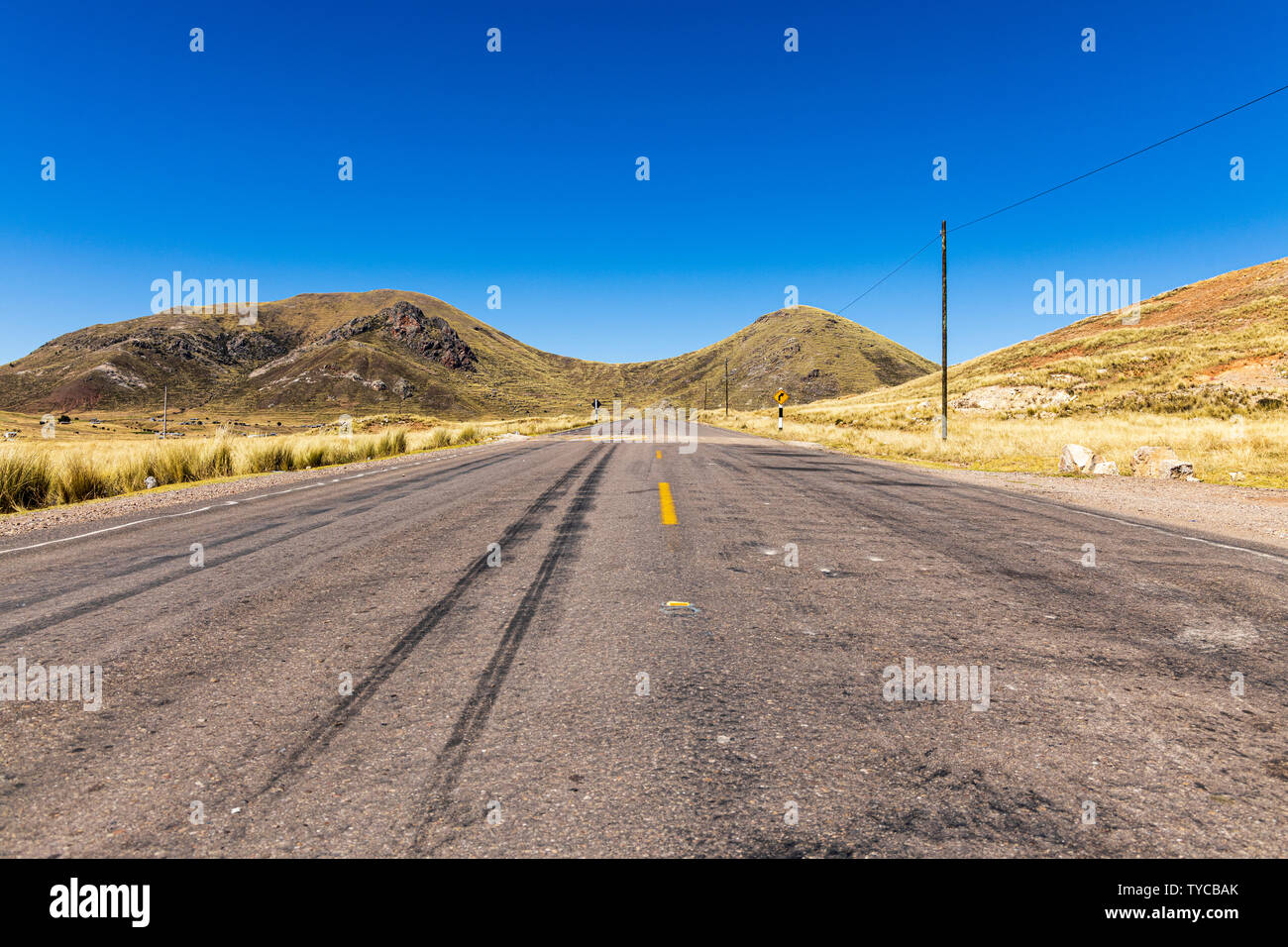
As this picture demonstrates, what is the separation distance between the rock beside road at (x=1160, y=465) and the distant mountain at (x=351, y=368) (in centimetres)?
11762

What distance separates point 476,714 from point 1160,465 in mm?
17095

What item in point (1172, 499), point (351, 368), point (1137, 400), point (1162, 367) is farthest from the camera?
point (351, 368)

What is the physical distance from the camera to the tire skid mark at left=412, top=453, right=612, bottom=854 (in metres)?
2.13

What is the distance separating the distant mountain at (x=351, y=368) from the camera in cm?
12275

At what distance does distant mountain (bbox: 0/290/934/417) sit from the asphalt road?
123622mm

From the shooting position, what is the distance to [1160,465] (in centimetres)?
1427

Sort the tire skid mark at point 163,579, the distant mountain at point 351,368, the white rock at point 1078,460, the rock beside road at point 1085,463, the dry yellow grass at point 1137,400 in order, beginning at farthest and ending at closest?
the distant mountain at point 351,368, the dry yellow grass at point 1137,400, the white rock at point 1078,460, the rock beside road at point 1085,463, the tire skid mark at point 163,579

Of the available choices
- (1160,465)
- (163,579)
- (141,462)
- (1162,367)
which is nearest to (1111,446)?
(1160,465)

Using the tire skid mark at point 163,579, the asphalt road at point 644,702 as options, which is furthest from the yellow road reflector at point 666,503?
the tire skid mark at point 163,579

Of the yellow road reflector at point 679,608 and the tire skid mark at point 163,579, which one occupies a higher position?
the tire skid mark at point 163,579

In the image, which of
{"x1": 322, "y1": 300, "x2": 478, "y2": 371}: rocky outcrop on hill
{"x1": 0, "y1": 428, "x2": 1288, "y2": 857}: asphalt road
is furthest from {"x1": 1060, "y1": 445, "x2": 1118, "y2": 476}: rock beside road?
{"x1": 322, "y1": 300, "x2": 478, "y2": 371}: rocky outcrop on hill

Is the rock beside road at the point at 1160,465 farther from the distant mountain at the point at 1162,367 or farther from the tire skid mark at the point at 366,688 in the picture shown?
the distant mountain at the point at 1162,367

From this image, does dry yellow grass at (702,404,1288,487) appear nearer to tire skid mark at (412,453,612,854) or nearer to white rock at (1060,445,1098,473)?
white rock at (1060,445,1098,473)

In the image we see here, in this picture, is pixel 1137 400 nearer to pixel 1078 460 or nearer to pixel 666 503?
pixel 1078 460
